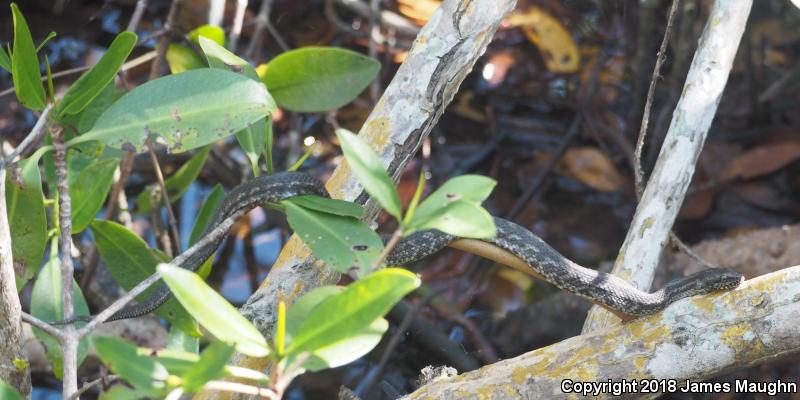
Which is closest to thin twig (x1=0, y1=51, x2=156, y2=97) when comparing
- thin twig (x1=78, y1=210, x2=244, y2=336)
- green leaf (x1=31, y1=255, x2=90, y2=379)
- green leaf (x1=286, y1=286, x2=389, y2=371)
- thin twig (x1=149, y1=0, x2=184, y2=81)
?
thin twig (x1=149, y1=0, x2=184, y2=81)

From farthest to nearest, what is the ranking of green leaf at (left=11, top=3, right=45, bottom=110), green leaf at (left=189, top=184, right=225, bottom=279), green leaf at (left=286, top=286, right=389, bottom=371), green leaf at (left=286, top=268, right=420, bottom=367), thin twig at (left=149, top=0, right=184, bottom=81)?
thin twig at (left=149, top=0, right=184, bottom=81) → green leaf at (left=189, top=184, right=225, bottom=279) → green leaf at (left=11, top=3, right=45, bottom=110) → green leaf at (left=286, top=286, right=389, bottom=371) → green leaf at (left=286, top=268, right=420, bottom=367)

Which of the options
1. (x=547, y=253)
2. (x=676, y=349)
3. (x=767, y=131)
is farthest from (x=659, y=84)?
(x=676, y=349)

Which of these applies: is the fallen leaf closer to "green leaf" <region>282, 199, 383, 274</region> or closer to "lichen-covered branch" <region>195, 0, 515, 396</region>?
"lichen-covered branch" <region>195, 0, 515, 396</region>

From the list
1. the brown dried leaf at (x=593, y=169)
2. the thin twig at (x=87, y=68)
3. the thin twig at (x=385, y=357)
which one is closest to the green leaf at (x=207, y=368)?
the thin twig at (x=87, y=68)

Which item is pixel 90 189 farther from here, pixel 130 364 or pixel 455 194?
pixel 455 194

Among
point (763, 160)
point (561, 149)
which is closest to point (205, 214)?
point (561, 149)

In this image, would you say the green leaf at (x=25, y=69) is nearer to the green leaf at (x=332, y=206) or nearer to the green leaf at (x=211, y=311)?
the green leaf at (x=332, y=206)
